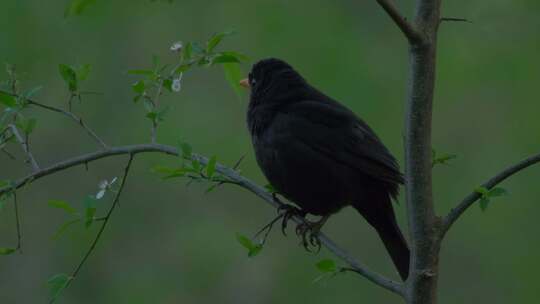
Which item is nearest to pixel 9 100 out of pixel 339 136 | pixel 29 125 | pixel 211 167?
pixel 29 125

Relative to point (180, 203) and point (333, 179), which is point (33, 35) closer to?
point (180, 203)

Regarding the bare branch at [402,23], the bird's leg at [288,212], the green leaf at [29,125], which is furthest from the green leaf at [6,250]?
the bird's leg at [288,212]

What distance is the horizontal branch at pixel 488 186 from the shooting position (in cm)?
295

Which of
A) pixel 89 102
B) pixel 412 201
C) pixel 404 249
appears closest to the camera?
pixel 412 201

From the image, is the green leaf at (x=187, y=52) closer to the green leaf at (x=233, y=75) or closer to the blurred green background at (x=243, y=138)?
the green leaf at (x=233, y=75)

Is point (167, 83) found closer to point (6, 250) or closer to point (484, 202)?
point (6, 250)

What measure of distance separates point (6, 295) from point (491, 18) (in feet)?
15.3

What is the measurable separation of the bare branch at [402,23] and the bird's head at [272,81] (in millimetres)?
2503

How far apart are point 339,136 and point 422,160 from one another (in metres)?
2.08

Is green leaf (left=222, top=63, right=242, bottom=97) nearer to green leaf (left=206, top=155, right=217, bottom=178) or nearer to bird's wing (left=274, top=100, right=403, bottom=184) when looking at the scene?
green leaf (left=206, top=155, right=217, bottom=178)

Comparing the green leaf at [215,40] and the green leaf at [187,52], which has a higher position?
the green leaf at [215,40]

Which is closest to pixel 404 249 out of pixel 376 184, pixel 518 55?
pixel 376 184

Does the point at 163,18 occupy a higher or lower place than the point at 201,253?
higher

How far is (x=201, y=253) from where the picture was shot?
7.94 m
